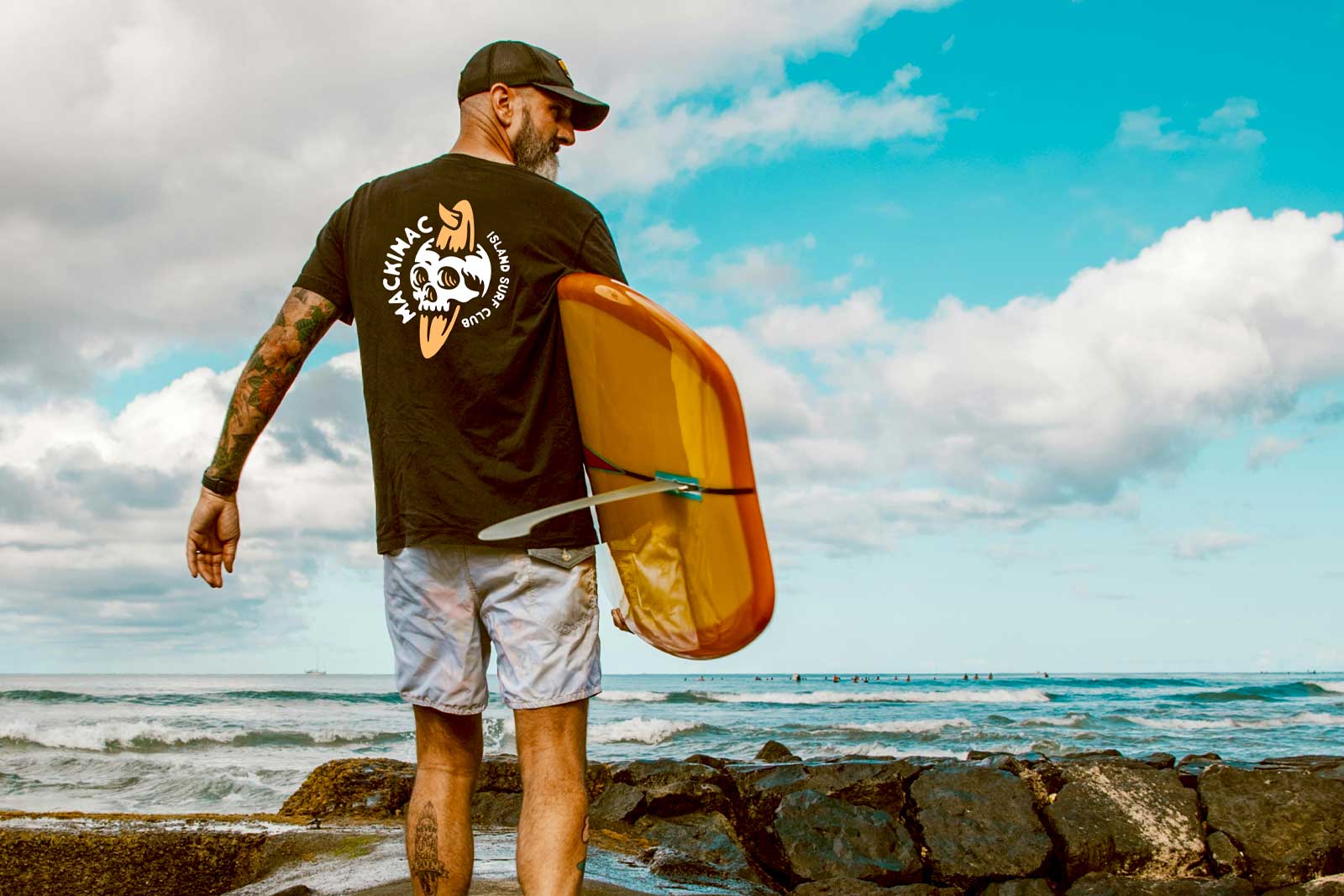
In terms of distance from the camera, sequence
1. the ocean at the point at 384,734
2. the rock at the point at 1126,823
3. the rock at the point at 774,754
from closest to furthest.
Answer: the rock at the point at 1126,823, the rock at the point at 774,754, the ocean at the point at 384,734

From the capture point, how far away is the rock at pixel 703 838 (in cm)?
551

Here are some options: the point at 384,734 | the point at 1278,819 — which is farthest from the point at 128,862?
the point at 384,734

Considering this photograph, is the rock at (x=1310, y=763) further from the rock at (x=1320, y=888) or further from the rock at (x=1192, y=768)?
the rock at (x=1320, y=888)

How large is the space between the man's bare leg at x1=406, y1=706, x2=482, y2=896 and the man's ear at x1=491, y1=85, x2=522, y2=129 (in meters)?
1.43

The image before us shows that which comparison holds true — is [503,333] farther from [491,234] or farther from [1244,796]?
[1244,796]

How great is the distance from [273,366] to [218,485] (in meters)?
0.34

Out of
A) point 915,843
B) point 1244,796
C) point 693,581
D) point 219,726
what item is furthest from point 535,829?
point 219,726

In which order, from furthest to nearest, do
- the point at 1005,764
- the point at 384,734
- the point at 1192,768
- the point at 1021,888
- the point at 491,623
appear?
the point at 384,734 → the point at 1192,768 → the point at 1005,764 → the point at 1021,888 → the point at 491,623

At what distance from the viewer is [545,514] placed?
214cm

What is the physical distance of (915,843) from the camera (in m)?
5.97

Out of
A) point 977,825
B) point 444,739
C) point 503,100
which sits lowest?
point 977,825

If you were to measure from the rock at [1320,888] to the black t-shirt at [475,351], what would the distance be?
4.86m

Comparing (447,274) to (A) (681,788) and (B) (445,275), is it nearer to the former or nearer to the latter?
(B) (445,275)

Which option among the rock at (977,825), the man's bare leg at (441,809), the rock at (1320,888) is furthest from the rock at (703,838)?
the man's bare leg at (441,809)
